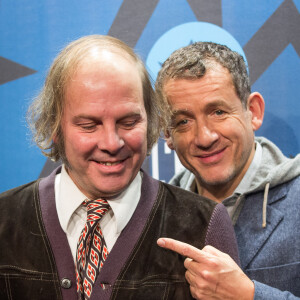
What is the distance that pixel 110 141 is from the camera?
108cm

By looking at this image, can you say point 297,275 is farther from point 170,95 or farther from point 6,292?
point 6,292

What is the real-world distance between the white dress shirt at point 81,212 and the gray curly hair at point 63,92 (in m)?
0.10

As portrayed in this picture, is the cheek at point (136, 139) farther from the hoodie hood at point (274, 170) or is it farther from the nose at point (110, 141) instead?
the hoodie hood at point (274, 170)

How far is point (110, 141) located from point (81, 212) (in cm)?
26

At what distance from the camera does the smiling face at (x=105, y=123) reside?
1080mm

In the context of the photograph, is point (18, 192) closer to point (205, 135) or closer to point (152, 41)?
point (205, 135)

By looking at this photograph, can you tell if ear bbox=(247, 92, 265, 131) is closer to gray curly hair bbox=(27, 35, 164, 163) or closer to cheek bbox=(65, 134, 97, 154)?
gray curly hair bbox=(27, 35, 164, 163)

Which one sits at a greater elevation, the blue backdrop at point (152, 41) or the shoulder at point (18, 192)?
the blue backdrop at point (152, 41)

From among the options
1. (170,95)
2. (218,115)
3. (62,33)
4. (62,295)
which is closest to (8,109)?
(62,33)

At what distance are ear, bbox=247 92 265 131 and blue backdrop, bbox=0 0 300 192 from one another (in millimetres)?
245

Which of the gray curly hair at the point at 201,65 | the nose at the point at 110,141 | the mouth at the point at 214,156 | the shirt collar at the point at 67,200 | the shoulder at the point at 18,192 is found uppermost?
the gray curly hair at the point at 201,65

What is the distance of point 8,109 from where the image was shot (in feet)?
6.68

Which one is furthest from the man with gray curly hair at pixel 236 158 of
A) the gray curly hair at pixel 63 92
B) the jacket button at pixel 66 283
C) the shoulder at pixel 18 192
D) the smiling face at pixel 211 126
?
the jacket button at pixel 66 283

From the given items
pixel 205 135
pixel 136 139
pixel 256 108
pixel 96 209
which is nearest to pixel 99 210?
pixel 96 209
